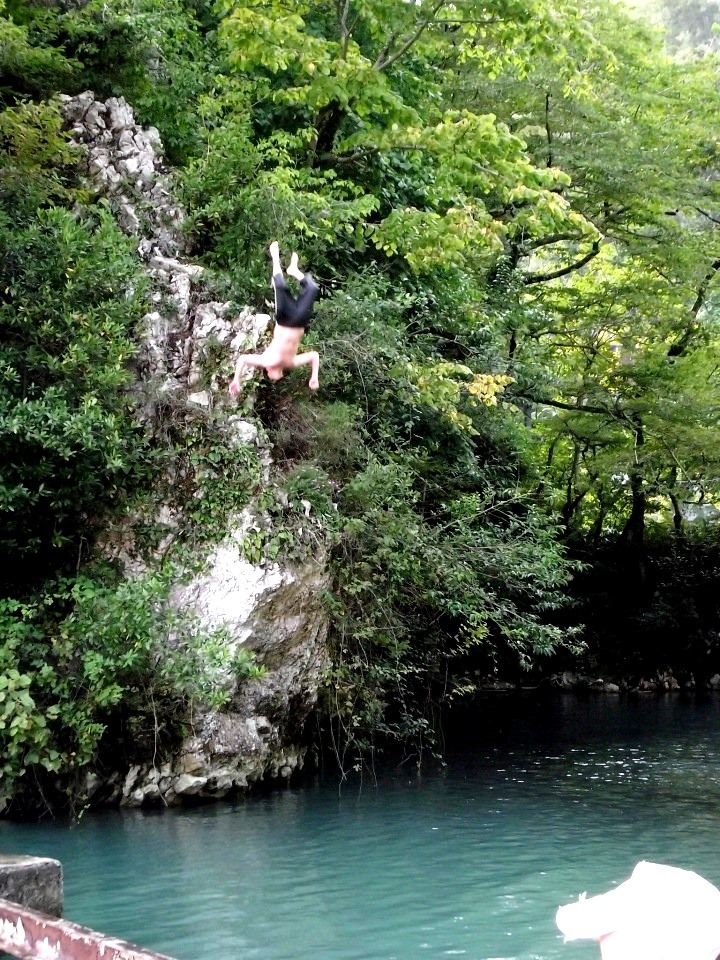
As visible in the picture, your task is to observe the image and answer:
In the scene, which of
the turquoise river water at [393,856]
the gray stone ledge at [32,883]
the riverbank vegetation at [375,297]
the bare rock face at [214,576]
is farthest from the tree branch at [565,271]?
the gray stone ledge at [32,883]

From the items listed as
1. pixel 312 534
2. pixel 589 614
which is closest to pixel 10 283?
pixel 312 534

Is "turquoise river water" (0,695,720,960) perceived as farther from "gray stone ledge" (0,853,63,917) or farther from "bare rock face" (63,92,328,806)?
"gray stone ledge" (0,853,63,917)

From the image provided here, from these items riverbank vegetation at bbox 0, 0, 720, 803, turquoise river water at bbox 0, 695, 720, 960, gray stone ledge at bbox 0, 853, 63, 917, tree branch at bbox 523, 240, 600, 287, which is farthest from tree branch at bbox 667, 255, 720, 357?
gray stone ledge at bbox 0, 853, 63, 917

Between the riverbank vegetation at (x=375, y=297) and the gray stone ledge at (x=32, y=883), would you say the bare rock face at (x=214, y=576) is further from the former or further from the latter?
the gray stone ledge at (x=32, y=883)

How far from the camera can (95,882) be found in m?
8.05

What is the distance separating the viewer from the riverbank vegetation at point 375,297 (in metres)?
10.8

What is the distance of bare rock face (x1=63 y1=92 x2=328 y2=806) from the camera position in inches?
441

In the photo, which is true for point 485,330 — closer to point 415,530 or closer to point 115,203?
point 415,530

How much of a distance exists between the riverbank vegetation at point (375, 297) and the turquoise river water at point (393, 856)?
1088mm

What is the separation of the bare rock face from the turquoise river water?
0.45 metres

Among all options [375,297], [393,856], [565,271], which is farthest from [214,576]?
[565,271]

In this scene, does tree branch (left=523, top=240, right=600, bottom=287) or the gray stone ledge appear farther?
tree branch (left=523, top=240, right=600, bottom=287)

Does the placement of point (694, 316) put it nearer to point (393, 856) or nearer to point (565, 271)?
point (565, 271)

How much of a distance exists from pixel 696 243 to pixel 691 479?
444cm
